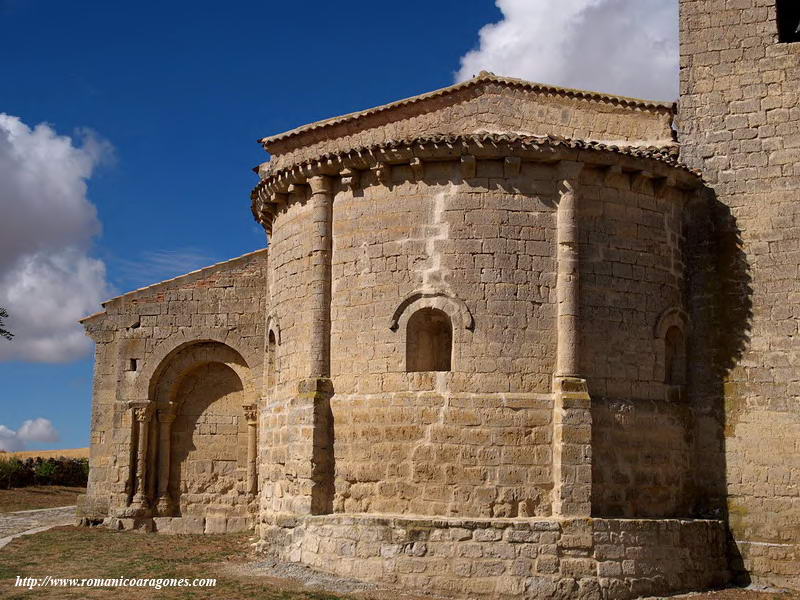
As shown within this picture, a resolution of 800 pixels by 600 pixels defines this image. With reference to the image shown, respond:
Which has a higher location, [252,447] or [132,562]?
[252,447]

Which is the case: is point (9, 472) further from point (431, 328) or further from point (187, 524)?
point (431, 328)

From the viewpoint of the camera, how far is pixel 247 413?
57.9 ft

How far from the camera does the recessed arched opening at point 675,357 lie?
13.2m

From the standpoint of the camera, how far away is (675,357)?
1330 cm

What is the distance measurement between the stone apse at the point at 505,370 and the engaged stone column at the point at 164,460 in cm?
457

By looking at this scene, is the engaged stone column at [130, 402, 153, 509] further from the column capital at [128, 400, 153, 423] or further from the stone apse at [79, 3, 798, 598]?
the stone apse at [79, 3, 798, 598]

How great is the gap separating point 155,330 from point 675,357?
9.94 metres

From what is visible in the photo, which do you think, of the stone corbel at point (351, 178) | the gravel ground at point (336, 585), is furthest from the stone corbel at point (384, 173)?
the gravel ground at point (336, 585)

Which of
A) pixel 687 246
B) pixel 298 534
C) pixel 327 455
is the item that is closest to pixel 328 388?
pixel 327 455

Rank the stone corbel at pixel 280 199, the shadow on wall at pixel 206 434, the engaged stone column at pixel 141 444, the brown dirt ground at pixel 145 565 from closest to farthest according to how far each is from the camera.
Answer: the brown dirt ground at pixel 145 565 → the stone corbel at pixel 280 199 → the engaged stone column at pixel 141 444 → the shadow on wall at pixel 206 434

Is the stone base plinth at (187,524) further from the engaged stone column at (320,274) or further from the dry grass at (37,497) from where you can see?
the dry grass at (37,497)

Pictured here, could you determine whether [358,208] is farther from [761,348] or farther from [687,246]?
[761,348]

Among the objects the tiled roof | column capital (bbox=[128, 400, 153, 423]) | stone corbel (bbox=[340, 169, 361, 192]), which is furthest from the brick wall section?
stone corbel (bbox=[340, 169, 361, 192])

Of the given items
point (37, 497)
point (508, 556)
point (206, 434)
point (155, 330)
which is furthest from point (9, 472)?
point (508, 556)
